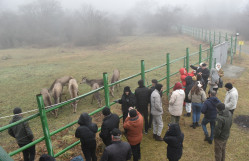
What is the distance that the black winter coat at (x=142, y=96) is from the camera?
18.6 feet

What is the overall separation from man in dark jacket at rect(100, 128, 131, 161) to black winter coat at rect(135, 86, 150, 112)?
222 cm

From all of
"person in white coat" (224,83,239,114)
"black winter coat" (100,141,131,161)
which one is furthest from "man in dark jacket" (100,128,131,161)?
"person in white coat" (224,83,239,114)

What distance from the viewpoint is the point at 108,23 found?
1411 inches

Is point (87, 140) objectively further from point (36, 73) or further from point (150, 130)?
point (36, 73)

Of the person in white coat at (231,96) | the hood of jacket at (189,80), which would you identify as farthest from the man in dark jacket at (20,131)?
the person in white coat at (231,96)

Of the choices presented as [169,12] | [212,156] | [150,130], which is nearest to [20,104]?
[150,130]

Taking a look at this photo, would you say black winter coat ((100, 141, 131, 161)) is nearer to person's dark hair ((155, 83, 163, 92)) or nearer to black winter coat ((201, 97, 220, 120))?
person's dark hair ((155, 83, 163, 92))

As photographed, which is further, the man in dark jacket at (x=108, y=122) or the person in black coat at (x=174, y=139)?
the man in dark jacket at (x=108, y=122)

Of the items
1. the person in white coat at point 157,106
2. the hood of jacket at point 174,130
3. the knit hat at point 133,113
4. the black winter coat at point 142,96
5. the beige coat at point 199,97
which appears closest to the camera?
the hood of jacket at point 174,130

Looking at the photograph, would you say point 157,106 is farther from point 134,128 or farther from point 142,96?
point 134,128

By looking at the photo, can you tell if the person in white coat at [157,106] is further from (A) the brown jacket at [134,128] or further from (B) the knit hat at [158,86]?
(A) the brown jacket at [134,128]

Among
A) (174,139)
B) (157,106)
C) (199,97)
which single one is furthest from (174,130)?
(199,97)

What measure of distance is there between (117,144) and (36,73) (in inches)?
512

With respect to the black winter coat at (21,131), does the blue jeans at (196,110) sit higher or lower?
lower
